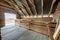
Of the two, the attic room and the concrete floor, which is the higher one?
the attic room

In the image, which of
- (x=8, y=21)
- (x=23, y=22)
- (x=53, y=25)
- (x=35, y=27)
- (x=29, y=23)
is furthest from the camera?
(x=8, y=21)

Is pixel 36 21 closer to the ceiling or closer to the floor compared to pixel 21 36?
closer to the ceiling

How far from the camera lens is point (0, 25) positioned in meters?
4.77

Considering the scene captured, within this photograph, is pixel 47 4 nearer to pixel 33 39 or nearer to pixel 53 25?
pixel 53 25

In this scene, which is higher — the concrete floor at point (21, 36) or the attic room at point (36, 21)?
the attic room at point (36, 21)

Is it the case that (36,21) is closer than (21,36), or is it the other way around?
(21,36)

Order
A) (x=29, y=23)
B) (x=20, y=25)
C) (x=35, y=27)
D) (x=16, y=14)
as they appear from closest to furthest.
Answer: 1. (x=35, y=27)
2. (x=29, y=23)
3. (x=20, y=25)
4. (x=16, y=14)

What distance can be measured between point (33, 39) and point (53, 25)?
1175 millimetres

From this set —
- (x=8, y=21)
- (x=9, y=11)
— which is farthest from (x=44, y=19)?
(x=8, y=21)

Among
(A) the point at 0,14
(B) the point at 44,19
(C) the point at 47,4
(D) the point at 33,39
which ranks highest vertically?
(C) the point at 47,4

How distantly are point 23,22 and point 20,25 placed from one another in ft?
1.80

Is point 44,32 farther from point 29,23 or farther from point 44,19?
point 29,23

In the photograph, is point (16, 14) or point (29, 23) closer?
point (29, 23)

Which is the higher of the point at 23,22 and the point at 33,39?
the point at 23,22
